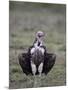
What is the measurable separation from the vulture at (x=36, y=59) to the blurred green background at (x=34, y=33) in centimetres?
3

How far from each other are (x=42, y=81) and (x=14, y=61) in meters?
0.29

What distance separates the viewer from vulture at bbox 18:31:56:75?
179 centimetres

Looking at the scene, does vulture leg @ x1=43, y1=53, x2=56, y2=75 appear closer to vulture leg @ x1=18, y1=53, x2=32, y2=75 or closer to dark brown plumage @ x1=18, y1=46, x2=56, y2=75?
dark brown plumage @ x1=18, y1=46, x2=56, y2=75

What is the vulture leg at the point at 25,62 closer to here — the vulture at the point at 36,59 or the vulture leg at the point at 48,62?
the vulture at the point at 36,59

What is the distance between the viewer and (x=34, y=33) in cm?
180

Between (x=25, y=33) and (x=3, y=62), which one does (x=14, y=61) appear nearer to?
(x=3, y=62)

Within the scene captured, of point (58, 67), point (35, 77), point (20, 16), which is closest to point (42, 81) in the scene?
point (35, 77)

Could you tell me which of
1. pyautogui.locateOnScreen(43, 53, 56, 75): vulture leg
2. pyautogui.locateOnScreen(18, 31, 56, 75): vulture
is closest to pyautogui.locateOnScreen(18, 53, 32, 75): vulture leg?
pyautogui.locateOnScreen(18, 31, 56, 75): vulture

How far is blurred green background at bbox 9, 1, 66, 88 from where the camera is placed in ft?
5.77

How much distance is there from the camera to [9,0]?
5.75 feet

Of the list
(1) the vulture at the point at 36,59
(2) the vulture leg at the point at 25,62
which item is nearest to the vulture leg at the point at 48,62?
(1) the vulture at the point at 36,59

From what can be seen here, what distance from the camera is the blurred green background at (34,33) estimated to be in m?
1.76

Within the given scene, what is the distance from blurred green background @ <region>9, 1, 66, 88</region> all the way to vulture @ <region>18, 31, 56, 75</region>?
0.10ft

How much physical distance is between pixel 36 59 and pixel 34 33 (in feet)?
0.72
